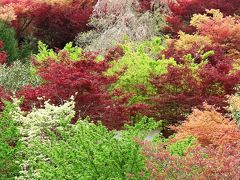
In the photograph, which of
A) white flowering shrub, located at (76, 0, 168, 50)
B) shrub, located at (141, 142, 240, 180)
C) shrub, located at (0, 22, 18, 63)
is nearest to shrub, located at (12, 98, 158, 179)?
shrub, located at (141, 142, 240, 180)

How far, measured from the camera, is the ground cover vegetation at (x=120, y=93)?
27.4ft

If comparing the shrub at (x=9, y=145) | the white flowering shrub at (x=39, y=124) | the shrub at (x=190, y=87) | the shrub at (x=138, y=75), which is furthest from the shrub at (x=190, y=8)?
the shrub at (x=9, y=145)

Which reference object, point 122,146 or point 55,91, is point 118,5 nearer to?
point 55,91

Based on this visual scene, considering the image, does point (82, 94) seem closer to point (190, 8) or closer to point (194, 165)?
point (194, 165)

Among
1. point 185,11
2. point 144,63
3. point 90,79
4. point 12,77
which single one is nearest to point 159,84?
point 144,63

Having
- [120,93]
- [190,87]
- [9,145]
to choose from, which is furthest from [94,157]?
[190,87]

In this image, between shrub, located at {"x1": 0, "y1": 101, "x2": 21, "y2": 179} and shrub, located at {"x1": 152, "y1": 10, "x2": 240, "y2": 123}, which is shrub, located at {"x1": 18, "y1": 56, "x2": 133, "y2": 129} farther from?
shrub, located at {"x1": 0, "y1": 101, "x2": 21, "y2": 179}

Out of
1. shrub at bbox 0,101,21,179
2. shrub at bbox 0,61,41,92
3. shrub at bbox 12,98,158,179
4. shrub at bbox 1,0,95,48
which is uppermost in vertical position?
shrub at bbox 12,98,158,179

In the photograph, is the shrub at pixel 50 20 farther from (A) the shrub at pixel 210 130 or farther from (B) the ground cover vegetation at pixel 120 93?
(A) the shrub at pixel 210 130

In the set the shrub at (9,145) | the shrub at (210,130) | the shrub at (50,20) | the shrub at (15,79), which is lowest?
the shrub at (50,20)

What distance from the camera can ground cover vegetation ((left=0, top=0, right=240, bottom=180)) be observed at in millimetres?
8352

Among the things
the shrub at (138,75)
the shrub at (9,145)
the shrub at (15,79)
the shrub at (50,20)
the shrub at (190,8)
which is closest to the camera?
the shrub at (9,145)

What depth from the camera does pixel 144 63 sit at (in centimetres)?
1655

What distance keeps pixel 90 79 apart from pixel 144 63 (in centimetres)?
338
